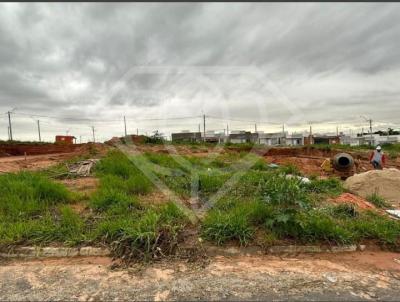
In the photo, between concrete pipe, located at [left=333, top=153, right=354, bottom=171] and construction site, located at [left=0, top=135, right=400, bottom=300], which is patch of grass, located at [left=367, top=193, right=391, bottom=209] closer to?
construction site, located at [left=0, top=135, right=400, bottom=300]

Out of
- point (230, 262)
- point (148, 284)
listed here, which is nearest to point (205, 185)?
point (230, 262)

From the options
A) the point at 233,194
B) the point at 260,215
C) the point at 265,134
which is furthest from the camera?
the point at 265,134

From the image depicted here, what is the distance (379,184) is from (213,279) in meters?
6.23

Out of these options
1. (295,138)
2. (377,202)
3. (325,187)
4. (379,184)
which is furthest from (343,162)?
(295,138)

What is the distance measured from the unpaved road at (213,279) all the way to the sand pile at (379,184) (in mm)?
4223

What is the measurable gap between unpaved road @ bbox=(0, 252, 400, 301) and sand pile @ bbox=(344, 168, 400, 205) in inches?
166

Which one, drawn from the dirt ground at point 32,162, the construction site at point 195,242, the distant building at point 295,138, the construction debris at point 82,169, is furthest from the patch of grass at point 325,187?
the distant building at point 295,138

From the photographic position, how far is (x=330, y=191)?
20.8 ft

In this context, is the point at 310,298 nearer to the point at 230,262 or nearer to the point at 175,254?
the point at 230,262

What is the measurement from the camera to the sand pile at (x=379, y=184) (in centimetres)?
689

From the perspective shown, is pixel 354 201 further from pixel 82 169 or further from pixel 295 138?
pixel 295 138

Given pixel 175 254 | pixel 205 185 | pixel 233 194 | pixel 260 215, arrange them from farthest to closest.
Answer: pixel 205 185
pixel 233 194
pixel 260 215
pixel 175 254

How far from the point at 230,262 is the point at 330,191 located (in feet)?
13.4

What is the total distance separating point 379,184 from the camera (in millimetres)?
7152
